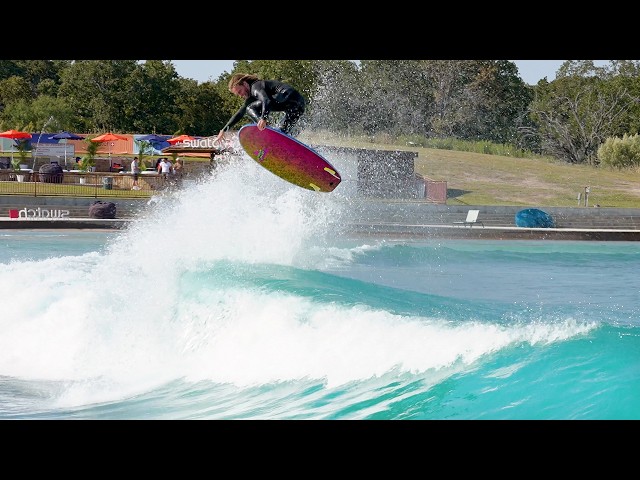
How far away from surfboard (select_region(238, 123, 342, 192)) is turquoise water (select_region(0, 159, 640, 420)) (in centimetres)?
89

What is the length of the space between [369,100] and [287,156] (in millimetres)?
19125

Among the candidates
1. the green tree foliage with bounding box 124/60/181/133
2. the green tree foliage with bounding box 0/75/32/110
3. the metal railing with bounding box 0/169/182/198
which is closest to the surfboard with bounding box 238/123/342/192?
the metal railing with bounding box 0/169/182/198

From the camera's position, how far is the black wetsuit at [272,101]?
7.64 meters

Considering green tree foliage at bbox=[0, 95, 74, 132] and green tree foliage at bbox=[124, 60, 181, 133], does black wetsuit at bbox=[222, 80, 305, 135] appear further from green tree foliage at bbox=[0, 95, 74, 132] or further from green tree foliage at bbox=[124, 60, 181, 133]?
green tree foliage at bbox=[0, 95, 74, 132]

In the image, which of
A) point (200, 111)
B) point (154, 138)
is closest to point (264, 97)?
point (154, 138)

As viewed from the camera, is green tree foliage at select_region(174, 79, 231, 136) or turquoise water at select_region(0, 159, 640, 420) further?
green tree foliage at select_region(174, 79, 231, 136)

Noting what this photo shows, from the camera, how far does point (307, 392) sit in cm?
532

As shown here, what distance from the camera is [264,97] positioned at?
299 inches

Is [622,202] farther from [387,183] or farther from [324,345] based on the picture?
[324,345]

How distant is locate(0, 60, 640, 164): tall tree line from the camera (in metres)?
26.2

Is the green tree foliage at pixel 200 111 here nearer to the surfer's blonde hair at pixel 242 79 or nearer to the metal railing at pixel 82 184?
the metal railing at pixel 82 184

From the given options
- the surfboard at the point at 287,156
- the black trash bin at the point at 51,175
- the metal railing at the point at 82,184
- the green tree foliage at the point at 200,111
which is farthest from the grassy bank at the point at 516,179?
the surfboard at the point at 287,156
